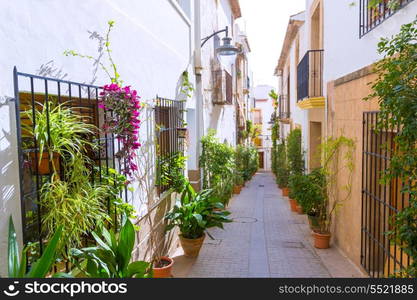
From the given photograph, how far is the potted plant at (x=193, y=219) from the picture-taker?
6.06 m

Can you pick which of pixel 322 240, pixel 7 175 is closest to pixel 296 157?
pixel 322 240

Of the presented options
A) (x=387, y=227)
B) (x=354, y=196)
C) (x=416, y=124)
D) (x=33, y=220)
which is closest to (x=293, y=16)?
(x=354, y=196)

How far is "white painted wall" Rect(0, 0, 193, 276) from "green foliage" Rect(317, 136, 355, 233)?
133 inches

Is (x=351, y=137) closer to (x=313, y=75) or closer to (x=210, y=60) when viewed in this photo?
(x=313, y=75)

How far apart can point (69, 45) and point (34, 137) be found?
0.99 m

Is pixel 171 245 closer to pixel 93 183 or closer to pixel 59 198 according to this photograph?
pixel 93 183

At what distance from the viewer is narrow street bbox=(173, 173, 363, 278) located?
580 cm

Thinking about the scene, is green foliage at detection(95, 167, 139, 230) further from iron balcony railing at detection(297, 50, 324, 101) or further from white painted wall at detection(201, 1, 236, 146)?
iron balcony railing at detection(297, 50, 324, 101)

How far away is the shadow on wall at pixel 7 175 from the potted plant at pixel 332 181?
5.19 metres

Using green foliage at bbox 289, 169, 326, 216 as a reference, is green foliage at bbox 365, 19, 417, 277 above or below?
above

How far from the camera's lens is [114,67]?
3.90 metres

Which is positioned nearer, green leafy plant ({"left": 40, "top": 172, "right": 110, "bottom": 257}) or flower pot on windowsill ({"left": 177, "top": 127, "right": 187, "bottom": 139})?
green leafy plant ({"left": 40, "top": 172, "right": 110, "bottom": 257})

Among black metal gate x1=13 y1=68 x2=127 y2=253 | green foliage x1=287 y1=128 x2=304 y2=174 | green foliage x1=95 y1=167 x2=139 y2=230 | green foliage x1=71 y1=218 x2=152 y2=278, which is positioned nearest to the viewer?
black metal gate x1=13 y1=68 x2=127 y2=253

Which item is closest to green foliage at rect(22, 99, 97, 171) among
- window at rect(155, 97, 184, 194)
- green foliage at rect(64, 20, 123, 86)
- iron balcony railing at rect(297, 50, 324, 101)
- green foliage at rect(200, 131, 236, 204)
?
green foliage at rect(64, 20, 123, 86)
